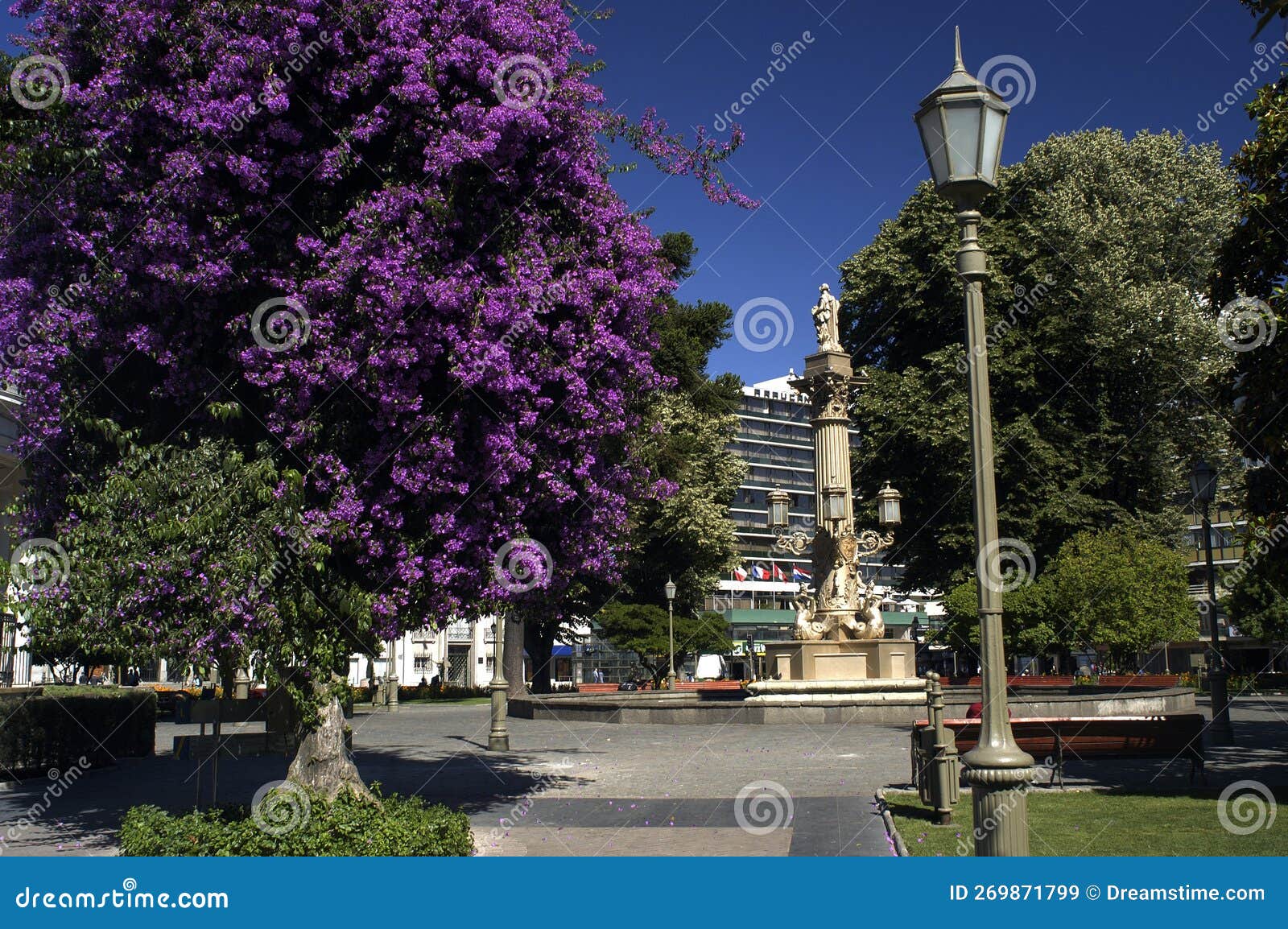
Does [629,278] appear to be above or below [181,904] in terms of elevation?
above

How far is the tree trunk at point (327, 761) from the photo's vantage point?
10766 mm

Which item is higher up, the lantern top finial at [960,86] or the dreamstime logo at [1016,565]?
the lantern top finial at [960,86]

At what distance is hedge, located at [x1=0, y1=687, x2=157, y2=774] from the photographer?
52.2ft

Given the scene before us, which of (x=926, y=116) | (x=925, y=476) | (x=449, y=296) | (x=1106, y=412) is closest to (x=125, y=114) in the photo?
(x=449, y=296)

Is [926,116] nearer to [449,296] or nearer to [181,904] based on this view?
[449,296]

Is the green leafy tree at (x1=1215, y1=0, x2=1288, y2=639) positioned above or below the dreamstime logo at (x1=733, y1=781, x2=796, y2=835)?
above

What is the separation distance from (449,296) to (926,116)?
4.98 metres

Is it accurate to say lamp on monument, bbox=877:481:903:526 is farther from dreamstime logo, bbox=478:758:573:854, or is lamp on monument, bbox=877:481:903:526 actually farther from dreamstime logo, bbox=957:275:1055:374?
dreamstime logo, bbox=478:758:573:854

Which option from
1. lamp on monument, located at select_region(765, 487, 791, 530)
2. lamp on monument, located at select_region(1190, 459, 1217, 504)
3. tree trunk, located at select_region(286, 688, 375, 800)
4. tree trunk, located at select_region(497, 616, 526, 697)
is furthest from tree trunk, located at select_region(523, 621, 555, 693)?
tree trunk, located at select_region(286, 688, 375, 800)

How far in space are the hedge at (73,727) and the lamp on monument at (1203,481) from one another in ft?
63.0

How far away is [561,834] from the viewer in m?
11.1

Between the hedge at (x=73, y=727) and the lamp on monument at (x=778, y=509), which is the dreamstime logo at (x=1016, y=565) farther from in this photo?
the hedge at (x=73, y=727)

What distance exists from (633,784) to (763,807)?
3.11m

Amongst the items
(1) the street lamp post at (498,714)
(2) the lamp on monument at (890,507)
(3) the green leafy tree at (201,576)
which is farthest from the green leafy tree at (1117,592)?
(3) the green leafy tree at (201,576)
